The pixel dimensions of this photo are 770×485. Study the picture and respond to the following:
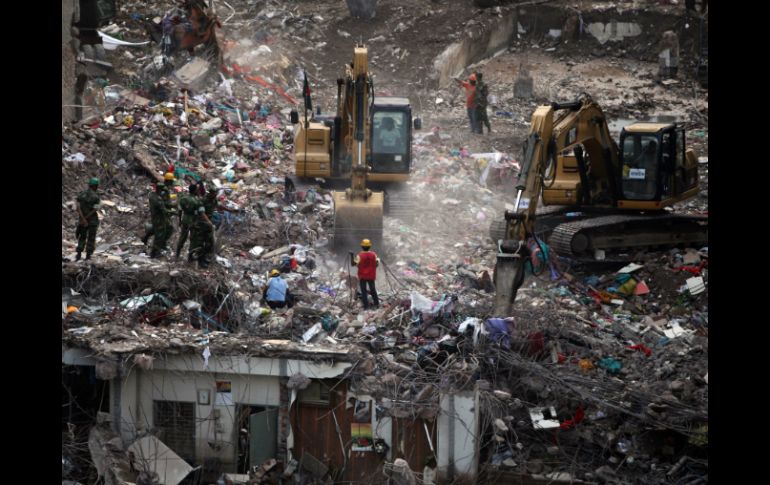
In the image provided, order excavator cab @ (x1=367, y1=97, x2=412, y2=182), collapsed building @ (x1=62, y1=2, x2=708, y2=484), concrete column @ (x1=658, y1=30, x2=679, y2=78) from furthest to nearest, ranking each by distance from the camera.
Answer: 1. concrete column @ (x1=658, y1=30, x2=679, y2=78)
2. excavator cab @ (x1=367, y1=97, x2=412, y2=182)
3. collapsed building @ (x1=62, y1=2, x2=708, y2=484)

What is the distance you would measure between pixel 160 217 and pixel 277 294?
2206 mm

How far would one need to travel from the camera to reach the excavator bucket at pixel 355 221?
1645 cm

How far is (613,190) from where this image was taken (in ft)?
56.9

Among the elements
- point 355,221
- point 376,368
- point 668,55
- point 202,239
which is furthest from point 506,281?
point 668,55

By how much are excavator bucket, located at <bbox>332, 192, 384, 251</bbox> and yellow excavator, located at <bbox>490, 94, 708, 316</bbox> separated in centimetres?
185

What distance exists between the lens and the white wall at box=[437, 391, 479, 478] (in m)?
11.4

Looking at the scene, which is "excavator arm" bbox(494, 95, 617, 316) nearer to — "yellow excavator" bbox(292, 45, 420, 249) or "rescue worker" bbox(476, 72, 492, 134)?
"yellow excavator" bbox(292, 45, 420, 249)

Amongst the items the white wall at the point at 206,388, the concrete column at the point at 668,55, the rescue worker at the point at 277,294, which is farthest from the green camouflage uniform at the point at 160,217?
the concrete column at the point at 668,55

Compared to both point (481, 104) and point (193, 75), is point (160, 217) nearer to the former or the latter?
point (193, 75)

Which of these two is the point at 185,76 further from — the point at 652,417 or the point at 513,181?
the point at 652,417

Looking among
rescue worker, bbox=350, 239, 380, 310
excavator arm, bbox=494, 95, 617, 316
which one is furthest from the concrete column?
rescue worker, bbox=350, 239, 380, 310

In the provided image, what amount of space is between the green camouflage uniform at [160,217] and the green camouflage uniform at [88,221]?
742 mm

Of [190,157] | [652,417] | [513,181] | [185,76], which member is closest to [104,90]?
[185,76]

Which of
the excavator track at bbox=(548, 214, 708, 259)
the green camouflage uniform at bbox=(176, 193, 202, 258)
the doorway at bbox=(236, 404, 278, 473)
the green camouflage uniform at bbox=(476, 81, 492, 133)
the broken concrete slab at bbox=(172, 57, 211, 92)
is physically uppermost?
the broken concrete slab at bbox=(172, 57, 211, 92)
